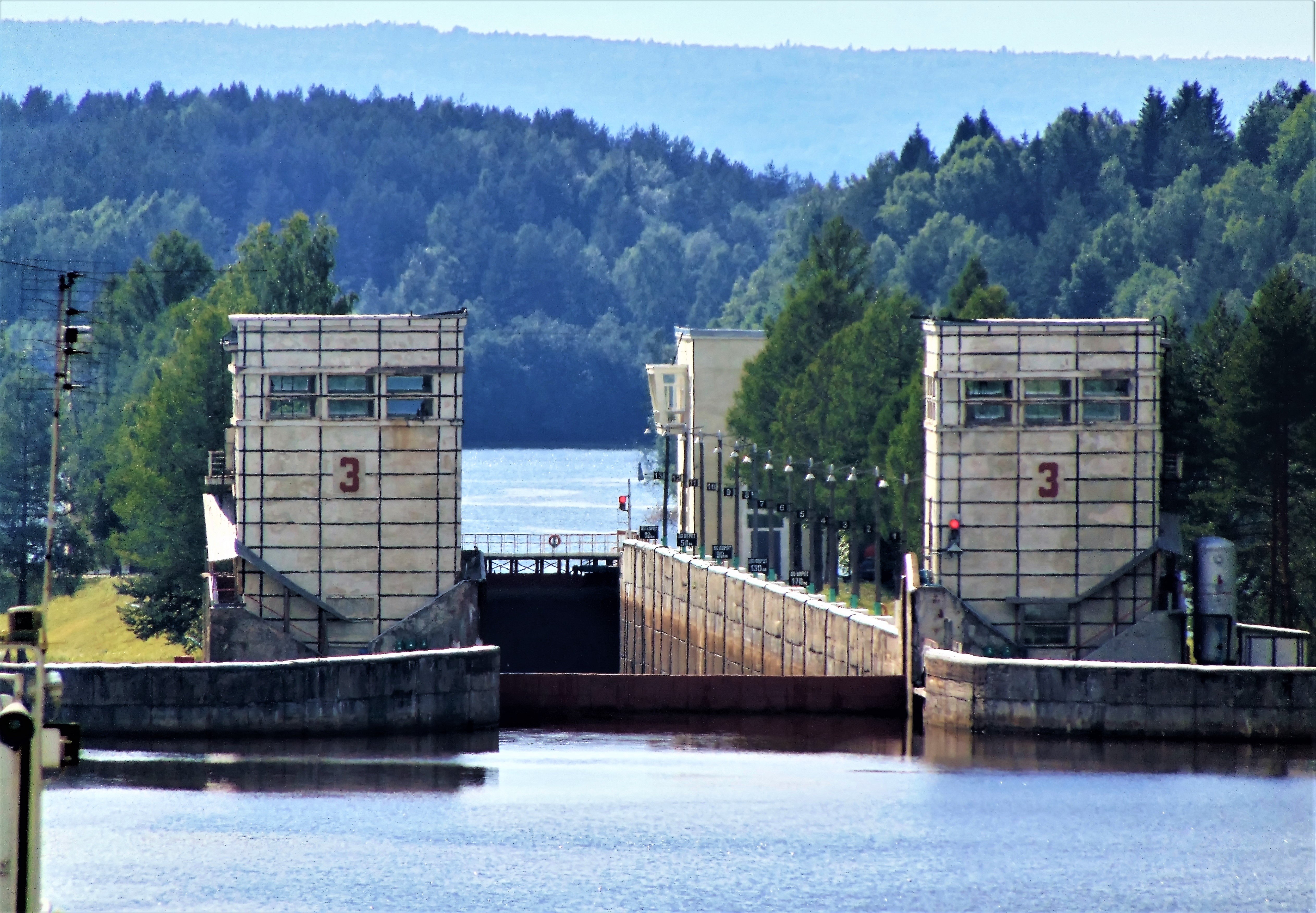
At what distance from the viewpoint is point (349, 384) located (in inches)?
3044

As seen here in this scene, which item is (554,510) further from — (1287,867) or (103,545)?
(1287,867)

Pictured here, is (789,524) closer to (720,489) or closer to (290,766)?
(720,489)

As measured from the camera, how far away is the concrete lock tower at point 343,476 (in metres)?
76.8

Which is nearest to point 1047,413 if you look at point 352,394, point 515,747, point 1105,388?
point 1105,388

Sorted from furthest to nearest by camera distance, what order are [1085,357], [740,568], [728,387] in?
[728,387] → [740,568] → [1085,357]

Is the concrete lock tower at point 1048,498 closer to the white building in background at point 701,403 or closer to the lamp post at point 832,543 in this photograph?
the lamp post at point 832,543

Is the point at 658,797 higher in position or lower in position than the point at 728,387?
lower

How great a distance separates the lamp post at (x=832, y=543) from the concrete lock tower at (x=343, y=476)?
60.8ft

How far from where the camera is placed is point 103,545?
122625 mm

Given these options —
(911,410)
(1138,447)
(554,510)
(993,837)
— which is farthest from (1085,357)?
(554,510)

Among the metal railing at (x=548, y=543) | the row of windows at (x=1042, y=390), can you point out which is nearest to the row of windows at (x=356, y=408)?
the row of windows at (x=1042, y=390)

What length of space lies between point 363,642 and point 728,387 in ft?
191

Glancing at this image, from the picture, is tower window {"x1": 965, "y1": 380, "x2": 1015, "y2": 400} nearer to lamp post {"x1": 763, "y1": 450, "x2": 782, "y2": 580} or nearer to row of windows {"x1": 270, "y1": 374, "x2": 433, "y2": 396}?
row of windows {"x1": 270, "y1": 374, "x2": 433, "y2": 396}

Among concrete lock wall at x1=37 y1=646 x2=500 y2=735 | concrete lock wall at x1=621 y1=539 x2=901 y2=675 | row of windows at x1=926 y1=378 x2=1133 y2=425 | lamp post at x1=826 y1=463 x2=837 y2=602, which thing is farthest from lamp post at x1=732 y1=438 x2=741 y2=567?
concrete lock wall at x1=37 y1=646 x2=500 y2=735
